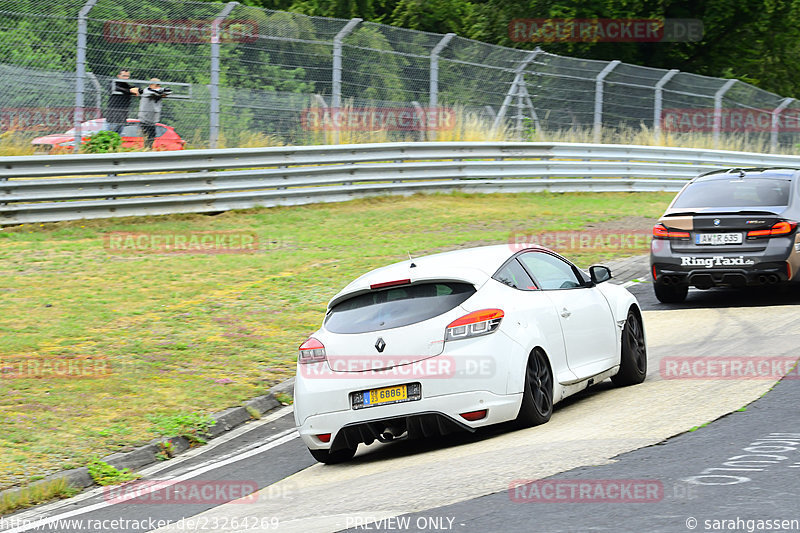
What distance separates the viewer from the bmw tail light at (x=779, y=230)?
12.9m

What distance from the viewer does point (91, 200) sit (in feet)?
60.0

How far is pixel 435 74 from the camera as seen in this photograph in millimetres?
24219

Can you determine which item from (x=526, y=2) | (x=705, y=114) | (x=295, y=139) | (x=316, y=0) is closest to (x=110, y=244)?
(x=295, y=139)

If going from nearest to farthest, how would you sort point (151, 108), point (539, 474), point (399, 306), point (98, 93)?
1. point (539, 474)
2. point (399, 306)
3. point (98, 93)
4. point (151, 108)

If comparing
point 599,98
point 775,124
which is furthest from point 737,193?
point 775,124

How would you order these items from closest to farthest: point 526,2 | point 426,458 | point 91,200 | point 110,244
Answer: point 426,458, point 110,244, point 91,200, point 526,2

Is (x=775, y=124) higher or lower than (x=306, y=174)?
higher

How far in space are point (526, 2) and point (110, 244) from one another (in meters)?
29.2

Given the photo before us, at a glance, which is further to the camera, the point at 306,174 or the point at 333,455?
the point at 306,174

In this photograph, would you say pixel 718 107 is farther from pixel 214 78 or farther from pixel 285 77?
pixel 214 78

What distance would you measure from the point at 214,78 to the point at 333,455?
13033 millimetres

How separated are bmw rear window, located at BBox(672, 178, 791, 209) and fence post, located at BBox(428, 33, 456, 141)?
36.1 feet

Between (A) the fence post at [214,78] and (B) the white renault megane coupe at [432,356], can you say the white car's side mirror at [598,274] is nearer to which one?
(B) the white renault megane coupe at [432,356]

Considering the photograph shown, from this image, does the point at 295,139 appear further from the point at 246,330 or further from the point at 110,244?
the point at 246,330
